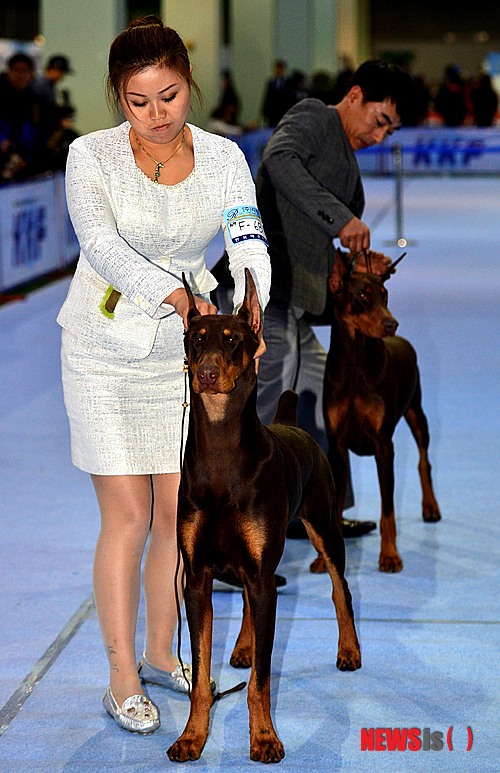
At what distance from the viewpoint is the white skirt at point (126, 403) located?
300 centimetres

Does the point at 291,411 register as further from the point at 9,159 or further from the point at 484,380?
Answer: the point at 9,159

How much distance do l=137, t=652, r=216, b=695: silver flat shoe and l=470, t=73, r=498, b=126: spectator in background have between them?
24.6 metres

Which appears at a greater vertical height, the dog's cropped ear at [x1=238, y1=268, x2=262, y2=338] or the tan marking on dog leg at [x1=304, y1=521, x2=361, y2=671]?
the dog's cropped ear at [x1=238, y1=268, x2=262, y2=338]

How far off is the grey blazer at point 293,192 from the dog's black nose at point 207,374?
1.66 metres

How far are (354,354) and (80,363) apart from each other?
4.63ft

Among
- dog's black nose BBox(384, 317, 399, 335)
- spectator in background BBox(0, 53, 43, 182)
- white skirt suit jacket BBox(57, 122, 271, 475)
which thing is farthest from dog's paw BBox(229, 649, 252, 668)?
spectator in background BBox(0, 53, 43, 182)

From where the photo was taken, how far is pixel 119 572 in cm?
306

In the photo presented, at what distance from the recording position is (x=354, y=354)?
4.19m

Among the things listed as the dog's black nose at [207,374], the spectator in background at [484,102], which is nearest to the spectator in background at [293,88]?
the spectator in background at [484,102]

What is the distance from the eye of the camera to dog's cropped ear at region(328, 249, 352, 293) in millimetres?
4074

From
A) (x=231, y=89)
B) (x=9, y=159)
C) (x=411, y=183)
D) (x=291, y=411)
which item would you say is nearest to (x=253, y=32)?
(x=231, y=89)

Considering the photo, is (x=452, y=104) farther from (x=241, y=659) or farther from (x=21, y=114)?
(x=241, y=659)

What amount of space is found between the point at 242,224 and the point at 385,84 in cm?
135

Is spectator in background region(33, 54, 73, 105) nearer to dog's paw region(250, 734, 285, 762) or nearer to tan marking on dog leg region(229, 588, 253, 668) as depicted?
tan marking on dog leg region(229, 588, 253, 668)
